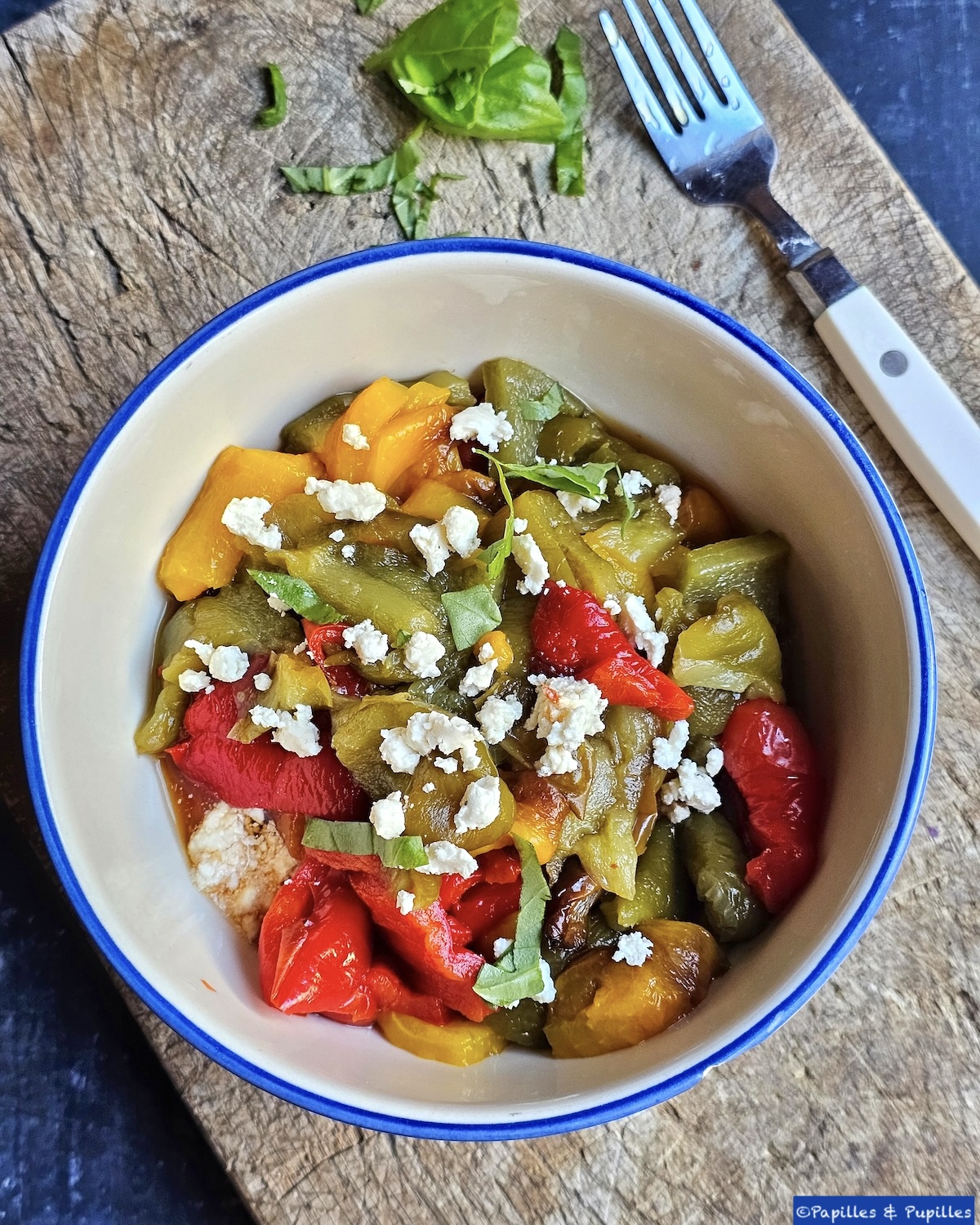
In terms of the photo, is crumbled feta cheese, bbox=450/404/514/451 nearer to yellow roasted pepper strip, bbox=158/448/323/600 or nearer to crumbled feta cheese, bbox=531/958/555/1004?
yellow roasted pepper strip, bbox=158/448/323/600

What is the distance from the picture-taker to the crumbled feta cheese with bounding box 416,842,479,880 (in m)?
1.57

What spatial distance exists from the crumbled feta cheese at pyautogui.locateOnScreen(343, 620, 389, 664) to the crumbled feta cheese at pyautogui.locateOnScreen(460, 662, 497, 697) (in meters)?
0.15

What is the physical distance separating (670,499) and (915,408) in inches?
24.4

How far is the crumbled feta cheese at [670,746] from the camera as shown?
174cm

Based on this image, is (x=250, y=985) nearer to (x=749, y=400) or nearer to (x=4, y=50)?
(x=749, y=400)

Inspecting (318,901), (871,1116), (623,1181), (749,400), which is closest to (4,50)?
(749,400)

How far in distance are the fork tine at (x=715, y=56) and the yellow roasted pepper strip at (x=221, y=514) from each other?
1245mm

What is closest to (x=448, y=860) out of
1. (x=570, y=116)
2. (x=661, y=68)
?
(x=570, y=116)

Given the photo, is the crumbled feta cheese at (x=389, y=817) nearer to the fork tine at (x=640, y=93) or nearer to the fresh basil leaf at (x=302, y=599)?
the fresh basil leaf at (x=302, y=599)

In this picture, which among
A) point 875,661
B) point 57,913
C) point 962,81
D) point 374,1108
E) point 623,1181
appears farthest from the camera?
point 962,81

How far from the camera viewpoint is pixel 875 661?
1.72 metres

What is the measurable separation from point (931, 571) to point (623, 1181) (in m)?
1.43

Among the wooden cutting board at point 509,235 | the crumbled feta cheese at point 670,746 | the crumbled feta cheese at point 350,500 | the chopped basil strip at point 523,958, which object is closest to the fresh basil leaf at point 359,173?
the wooden cutting board at point 509,235

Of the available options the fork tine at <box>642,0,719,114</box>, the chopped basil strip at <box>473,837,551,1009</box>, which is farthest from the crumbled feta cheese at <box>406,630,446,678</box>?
the fork tine at <box>642,0,719,114</box>
